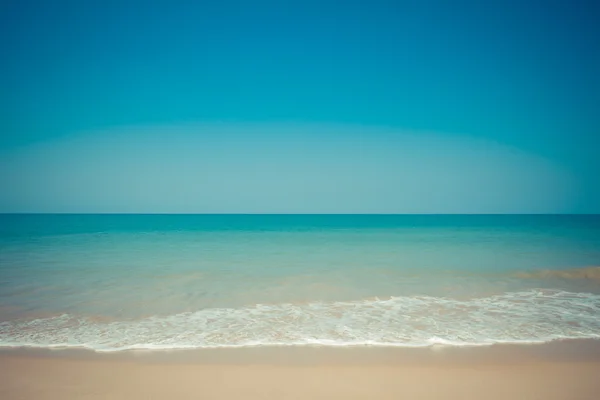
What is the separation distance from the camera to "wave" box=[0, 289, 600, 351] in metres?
4.84

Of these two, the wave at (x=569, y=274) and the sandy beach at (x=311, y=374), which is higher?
the wave at (x=569, y=274)

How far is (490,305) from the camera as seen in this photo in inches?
269

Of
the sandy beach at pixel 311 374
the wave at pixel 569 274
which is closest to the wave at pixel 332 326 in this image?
the sandy beach at pixel 311 374

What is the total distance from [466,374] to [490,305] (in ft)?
12.2

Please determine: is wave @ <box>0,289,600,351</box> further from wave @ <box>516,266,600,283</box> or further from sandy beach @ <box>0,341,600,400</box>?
wave @ <box>516,266,600,283</box>

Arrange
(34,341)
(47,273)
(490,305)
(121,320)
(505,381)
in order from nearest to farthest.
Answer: (505,381) → (34,341) → (121,320) → (490,305) → (47,273)

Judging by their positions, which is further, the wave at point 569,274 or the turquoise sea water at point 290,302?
the wave at point 569,274

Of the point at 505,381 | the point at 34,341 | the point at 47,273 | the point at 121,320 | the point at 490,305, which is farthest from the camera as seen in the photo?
the point at 47,273

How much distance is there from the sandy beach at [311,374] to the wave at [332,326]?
332mm

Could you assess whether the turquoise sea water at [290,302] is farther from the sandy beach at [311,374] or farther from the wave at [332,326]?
the sandy beach at [311,374]

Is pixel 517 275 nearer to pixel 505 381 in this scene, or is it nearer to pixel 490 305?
pixel 490 305

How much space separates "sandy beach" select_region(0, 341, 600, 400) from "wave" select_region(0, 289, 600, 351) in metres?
0.33

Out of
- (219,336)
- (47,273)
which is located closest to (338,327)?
(219,336)

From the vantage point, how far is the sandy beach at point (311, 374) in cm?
342
